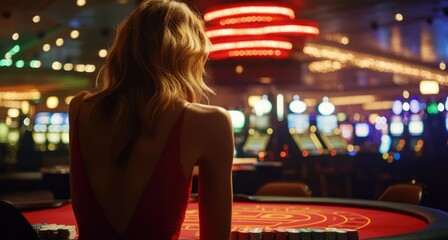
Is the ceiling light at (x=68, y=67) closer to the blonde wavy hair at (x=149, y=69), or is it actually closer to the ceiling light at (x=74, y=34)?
the ceiling light at (x=74, y=34)

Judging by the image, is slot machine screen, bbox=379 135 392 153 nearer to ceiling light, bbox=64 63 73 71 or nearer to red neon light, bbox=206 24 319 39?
red neon light, bbox=206 24 319 39

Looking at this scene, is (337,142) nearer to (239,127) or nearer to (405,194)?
(239,127)

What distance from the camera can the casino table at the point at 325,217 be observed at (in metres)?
2.49

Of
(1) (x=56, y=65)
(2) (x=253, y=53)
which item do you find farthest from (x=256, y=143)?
(1) (x=56, y=65)

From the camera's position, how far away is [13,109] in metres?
17.8

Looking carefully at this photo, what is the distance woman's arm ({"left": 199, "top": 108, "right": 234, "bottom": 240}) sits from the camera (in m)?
1.55

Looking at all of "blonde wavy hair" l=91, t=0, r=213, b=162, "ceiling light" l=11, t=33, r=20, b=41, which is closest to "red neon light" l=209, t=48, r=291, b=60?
"ceiling light" l=11, t=33, r=20, b=41

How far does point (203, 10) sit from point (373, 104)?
17.1 m

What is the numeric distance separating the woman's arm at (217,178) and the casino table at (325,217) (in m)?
0.70

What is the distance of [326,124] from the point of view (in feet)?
43.0

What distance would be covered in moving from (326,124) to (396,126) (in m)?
1.36

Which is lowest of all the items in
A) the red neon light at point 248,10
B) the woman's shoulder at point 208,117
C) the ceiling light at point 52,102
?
the woman's shoulder at point 208,117

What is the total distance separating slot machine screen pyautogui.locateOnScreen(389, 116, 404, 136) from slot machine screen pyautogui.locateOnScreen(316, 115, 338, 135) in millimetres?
1089

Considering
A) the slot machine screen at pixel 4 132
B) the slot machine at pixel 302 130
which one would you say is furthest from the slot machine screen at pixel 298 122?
the slot machine screen at pixel 4 132
